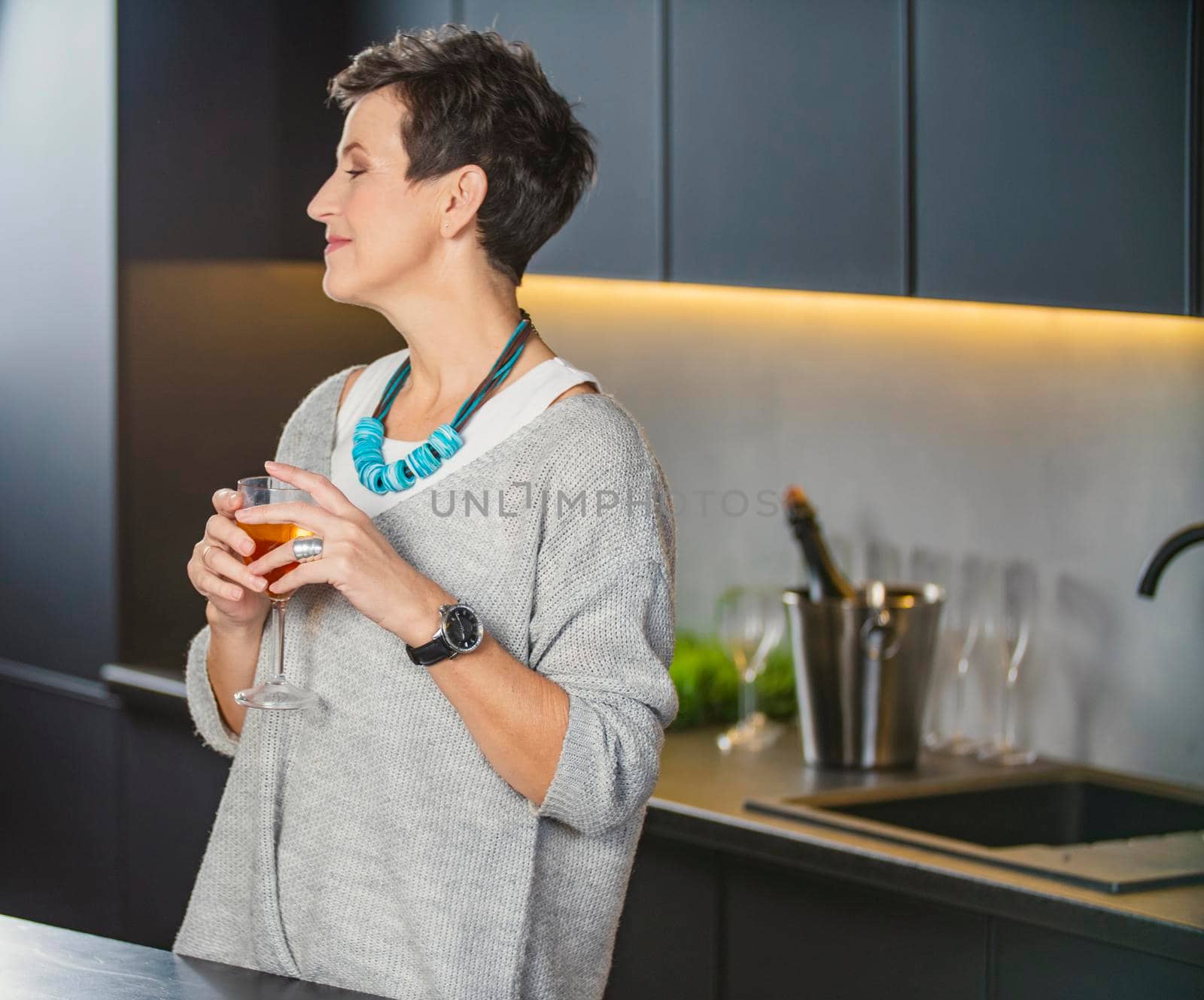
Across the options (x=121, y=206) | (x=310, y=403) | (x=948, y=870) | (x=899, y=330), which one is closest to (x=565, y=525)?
(x=310, y=403)

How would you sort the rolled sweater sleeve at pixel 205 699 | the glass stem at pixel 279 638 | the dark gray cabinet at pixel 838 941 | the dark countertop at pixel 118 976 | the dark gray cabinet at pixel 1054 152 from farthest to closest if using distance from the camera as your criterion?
1. the dark gray cabinet at pixel 1054 152
2. the dark gray cabinet at pixel 838 941
3. the rolled sweater sleeve at pixel 205 699
4. the glass stem at pixel 279 638
5. the dark countertop at pixel 118 976

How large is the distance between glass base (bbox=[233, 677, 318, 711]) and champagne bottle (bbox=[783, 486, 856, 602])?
1.32 meters

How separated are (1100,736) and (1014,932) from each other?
0.70 m

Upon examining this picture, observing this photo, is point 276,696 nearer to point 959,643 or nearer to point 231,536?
point 231,536

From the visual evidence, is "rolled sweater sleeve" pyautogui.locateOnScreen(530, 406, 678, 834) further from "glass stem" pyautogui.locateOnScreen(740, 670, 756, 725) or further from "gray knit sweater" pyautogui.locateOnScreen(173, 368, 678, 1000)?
"glass stem" pyautogui.locateOnScreen(740, 670, 756, 725)

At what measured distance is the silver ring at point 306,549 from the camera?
4.03 ft

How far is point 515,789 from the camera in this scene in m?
1.29

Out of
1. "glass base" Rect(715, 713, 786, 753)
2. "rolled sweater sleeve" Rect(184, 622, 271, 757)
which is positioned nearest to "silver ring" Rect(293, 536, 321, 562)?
"rolled sweater sleeve" Rect(184, 622, 271, 757)

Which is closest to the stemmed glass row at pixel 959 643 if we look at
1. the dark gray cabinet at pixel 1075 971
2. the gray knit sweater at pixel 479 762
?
the dark gray cabinet at pixel 1075 971

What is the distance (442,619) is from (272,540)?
18cm

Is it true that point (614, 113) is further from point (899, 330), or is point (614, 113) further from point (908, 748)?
point (908, 748)

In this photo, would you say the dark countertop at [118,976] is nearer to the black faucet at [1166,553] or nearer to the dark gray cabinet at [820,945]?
the dark gray cabinet at [820,945]

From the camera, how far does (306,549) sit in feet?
4.05

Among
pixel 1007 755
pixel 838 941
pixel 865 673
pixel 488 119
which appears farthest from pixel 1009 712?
pixel 488 119
